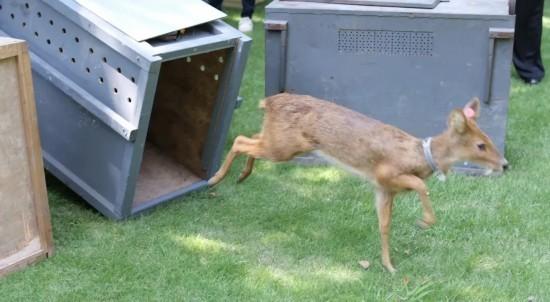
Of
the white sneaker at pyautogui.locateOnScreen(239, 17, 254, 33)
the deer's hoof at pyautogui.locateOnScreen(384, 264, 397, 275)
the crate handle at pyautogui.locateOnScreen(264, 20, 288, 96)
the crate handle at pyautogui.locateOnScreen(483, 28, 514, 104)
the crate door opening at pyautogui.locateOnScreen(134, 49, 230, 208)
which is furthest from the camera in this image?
the white sneaker at pyautogui.locateOnScreen(239, 17, 254, 33)

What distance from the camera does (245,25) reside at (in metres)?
8.80

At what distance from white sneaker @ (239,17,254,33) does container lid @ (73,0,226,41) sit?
4035 mm

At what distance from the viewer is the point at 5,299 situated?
12.5 ft

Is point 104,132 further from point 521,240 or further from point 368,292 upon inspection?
point 521,240

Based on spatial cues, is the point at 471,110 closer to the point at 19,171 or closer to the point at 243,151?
the point at 243,151

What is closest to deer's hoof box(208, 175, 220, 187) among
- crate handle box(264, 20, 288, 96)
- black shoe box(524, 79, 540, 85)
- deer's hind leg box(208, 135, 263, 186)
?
deer's hind leg box(208, 135, 263, 186)

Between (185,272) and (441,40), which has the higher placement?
(441,40)

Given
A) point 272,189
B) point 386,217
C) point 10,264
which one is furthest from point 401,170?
point 10,264

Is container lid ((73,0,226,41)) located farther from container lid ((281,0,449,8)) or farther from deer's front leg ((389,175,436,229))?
deer's front leg ((389,175,436,229))

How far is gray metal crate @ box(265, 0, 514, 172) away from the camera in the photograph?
5.17 m

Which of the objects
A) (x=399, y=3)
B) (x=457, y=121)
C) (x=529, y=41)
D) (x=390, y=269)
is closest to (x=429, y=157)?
(x=457, y=121)

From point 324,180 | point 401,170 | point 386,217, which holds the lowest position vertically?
point 324,180

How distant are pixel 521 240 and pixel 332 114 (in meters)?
1.18

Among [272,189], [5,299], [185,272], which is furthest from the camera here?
[272,189]
